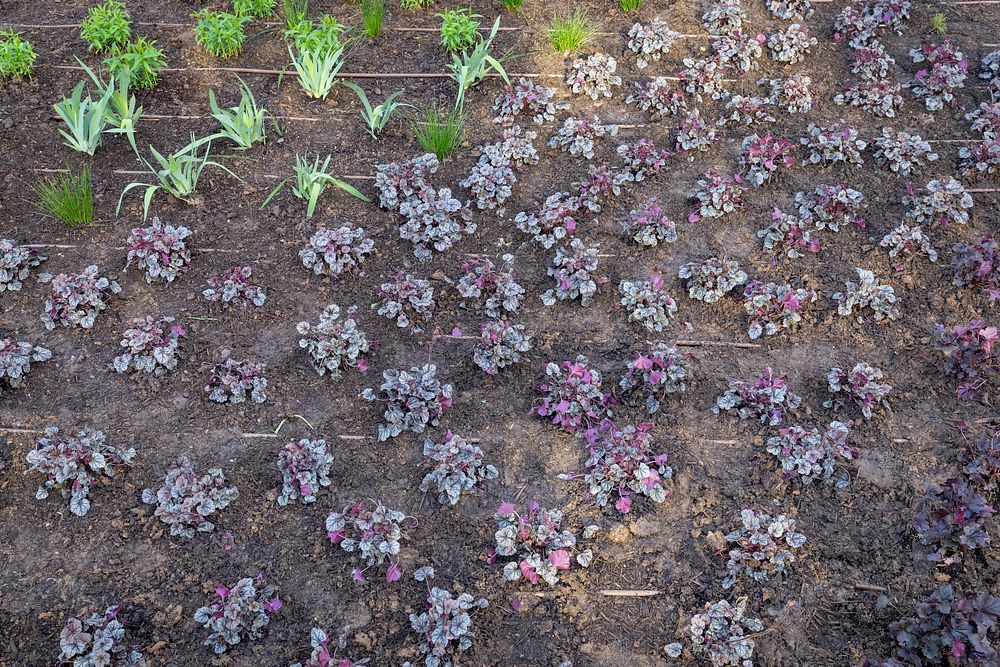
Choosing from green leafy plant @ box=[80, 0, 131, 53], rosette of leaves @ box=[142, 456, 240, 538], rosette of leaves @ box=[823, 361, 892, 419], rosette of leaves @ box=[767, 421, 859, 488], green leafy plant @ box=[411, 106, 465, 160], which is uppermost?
green leafy plant @ box=[80, 0, 131, 53]

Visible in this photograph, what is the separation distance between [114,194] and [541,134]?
262 cm

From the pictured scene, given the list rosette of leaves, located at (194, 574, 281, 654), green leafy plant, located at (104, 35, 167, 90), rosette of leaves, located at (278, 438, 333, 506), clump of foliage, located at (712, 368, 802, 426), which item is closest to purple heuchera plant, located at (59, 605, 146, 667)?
rosette of leaves, located at (194, 574, 281, 654)

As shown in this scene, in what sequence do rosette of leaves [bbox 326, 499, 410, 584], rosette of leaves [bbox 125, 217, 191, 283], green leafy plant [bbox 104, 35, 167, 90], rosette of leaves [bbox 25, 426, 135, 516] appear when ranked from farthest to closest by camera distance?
green leafy plant [bbox 104, 35, 167, 90]
rosette of leaves [bbox 125, 217, 191, 283]
rosette of leaves [bbox 25, 426, 135, 516]
rosette of leaves [bbox 326, 499, 410, 584]

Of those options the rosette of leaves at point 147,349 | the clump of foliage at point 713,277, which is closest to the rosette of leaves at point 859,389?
the clump of foliage at point 713,277

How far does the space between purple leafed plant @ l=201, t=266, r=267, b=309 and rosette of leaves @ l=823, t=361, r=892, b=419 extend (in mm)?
2917

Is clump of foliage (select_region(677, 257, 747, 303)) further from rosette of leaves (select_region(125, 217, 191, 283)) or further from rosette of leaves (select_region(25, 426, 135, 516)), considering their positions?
rosette of leaves (select_region(25, 426, 135, 516))

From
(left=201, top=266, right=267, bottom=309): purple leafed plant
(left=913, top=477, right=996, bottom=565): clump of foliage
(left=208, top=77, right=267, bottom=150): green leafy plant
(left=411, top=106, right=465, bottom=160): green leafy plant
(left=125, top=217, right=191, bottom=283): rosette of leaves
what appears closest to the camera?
(left=913, top=477, right=996, bottom=565): clump of foliage

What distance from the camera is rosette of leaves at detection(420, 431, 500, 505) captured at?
12.1 ft

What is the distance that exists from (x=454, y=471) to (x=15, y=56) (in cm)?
408

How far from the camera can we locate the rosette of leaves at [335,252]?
4496mm

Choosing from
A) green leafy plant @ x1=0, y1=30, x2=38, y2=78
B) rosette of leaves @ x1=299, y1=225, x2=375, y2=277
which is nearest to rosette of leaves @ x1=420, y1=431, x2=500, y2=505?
rosette of leaves @ x1=299, y1=225, x2=375, y2=277

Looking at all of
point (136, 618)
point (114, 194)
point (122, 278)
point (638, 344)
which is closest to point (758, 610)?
point (638, 344)

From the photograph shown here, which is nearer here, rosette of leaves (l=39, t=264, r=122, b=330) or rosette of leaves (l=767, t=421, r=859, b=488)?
rosette of leaves (l=767, t=421, r=859, b=488)

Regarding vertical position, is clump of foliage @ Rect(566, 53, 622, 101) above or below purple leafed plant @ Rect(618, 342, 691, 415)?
above
